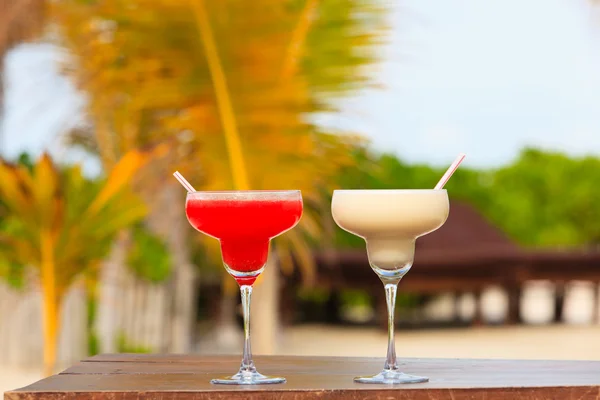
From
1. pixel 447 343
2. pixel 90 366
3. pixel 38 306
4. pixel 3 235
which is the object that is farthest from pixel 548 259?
pixel 90 366

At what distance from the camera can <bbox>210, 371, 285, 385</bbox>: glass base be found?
163cm

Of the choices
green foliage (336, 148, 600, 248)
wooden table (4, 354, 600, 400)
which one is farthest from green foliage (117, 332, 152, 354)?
green foliage (336, 148, 600, 248)

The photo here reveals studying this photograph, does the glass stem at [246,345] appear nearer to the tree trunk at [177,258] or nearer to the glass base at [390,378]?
the glass base at [390,378]

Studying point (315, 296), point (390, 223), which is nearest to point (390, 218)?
point (390, 223)

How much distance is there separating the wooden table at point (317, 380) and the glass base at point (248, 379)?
24 millimetres

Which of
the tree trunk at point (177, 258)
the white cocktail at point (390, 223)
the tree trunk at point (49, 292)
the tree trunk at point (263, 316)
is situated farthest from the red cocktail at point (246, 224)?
the tree trunk at point (177, 258)

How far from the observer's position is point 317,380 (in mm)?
1662

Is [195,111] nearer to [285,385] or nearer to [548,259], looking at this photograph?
[285,385]

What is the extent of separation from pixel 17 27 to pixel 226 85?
319 cm

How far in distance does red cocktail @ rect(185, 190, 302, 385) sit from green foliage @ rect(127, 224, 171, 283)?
5.24 m

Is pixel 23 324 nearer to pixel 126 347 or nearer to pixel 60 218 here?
pixel 126 347

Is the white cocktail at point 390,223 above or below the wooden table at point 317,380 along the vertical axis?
above

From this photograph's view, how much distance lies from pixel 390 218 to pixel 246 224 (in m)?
0.23

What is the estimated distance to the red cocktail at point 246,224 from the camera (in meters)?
1.68
